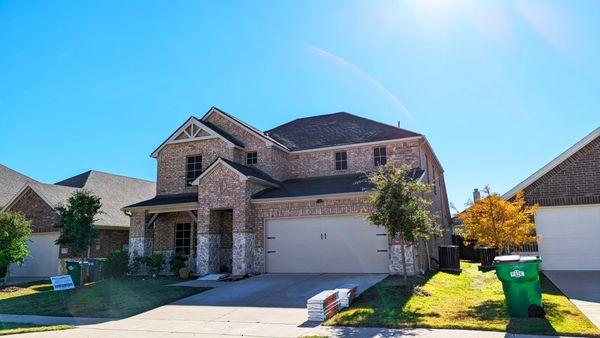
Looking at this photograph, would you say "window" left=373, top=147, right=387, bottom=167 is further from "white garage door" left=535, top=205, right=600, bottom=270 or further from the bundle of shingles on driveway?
the bundle of shingles on driveway

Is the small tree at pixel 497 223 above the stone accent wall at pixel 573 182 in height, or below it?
below

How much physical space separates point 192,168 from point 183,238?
3.77 meters

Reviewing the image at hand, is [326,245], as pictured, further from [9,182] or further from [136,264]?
[9,182]

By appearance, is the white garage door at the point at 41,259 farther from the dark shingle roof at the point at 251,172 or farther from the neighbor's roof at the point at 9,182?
the dark shingle roof at the point at 251,172

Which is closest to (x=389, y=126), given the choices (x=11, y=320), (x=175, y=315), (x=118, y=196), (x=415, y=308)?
(x=415, y=308)

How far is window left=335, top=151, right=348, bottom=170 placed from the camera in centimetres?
2114

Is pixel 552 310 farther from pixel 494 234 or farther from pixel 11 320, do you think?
pixel 11 320

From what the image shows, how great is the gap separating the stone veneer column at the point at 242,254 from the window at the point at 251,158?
16.0 feet

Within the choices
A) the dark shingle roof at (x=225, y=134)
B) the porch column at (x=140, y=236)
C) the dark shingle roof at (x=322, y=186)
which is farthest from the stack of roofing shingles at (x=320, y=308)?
the porch column at (x=140, y=236)

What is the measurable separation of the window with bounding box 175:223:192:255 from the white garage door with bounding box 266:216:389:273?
5.07 metres

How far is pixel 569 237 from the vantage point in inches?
629

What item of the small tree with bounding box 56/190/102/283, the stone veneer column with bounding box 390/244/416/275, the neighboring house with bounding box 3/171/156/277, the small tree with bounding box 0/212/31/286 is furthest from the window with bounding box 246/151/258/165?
Answer: the small tree with bounding box 0/212/31/286

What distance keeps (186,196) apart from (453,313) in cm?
1566

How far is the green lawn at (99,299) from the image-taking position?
12.7m
